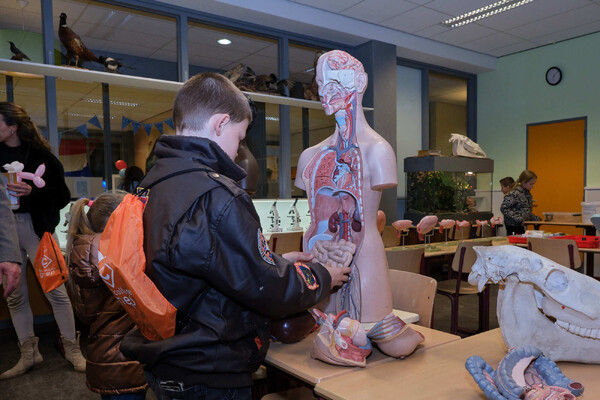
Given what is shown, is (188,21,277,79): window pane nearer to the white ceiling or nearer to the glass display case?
the white ceiling

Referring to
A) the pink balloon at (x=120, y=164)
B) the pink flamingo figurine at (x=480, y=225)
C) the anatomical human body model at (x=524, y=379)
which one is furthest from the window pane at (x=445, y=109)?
the anatomical human body model at (x=524, y=379)

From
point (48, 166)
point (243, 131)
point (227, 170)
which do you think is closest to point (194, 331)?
point (227, 170)

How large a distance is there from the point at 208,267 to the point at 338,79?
93cm

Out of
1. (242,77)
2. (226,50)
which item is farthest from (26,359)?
(226,50)

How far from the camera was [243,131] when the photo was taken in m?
1.36

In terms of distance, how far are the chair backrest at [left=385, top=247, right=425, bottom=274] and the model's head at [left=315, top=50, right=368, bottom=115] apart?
1.72 metres

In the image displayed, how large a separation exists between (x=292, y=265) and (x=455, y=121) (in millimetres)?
7373

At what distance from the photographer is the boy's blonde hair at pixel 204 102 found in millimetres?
1265

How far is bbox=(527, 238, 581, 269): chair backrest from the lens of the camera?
150 inches

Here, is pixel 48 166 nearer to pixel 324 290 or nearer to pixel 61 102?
pixel 61 102

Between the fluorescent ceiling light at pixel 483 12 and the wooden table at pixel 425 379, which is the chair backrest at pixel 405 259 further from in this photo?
the fluorescent ceiling light at pixel 483 12

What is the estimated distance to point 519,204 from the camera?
17.9 feet

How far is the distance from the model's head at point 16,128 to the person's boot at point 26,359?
1322mm

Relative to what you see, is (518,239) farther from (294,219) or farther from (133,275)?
(133,275)
